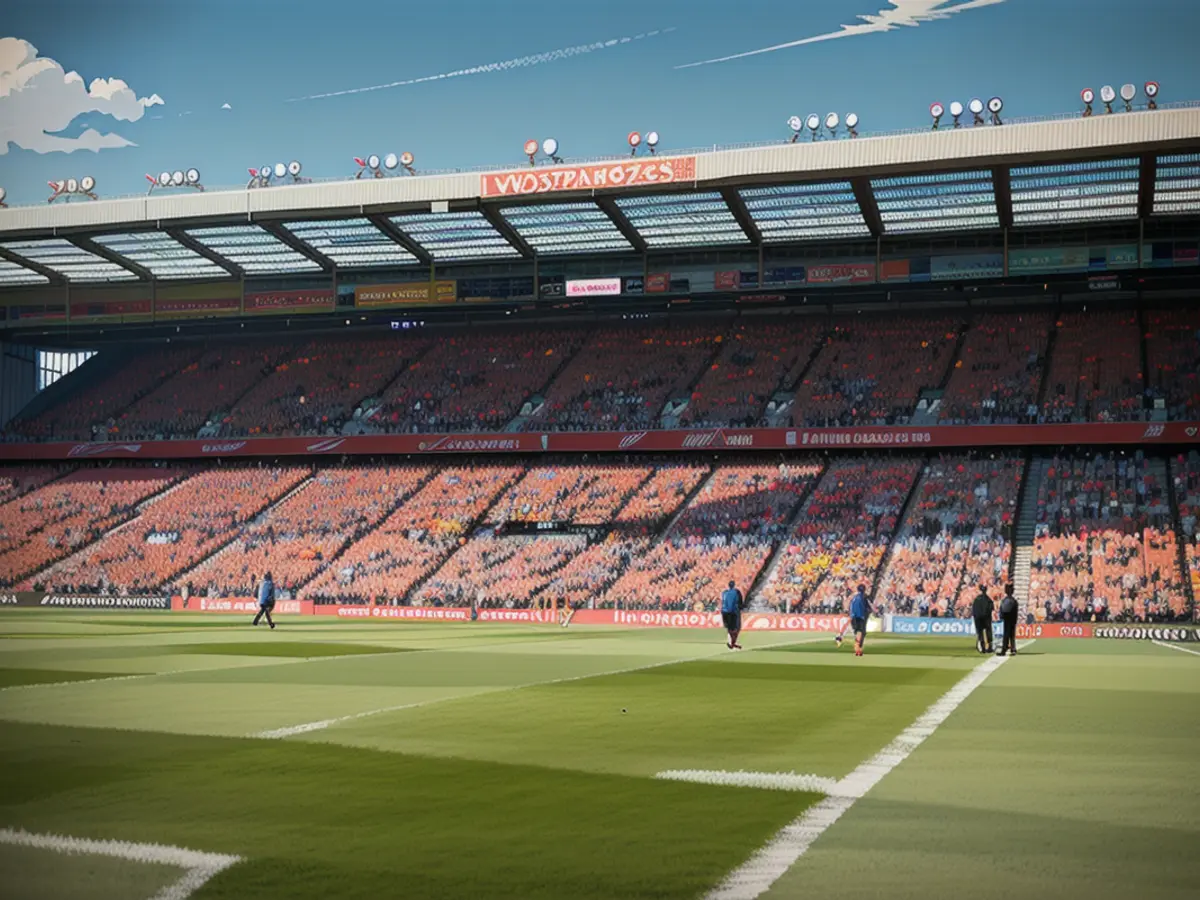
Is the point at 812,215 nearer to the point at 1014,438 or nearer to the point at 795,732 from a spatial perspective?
the point at 1014,438

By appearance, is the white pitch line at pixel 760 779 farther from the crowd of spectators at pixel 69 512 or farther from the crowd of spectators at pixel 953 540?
the crowd of spectators at pixel 69 512

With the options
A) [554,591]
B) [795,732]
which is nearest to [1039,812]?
[795,732]

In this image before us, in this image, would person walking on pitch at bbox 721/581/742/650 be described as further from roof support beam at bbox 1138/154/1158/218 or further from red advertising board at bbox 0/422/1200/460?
red advertising board at bbox 0/422/1200/460

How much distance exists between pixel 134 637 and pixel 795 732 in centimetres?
2585

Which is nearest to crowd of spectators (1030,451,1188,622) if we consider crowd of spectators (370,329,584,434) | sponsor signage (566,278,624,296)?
sponsor signage (566,278,624,296)

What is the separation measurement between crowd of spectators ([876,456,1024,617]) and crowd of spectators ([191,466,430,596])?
28676 millimetres

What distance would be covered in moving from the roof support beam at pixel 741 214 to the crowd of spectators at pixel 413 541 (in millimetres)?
18370

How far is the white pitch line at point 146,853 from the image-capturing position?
8664 millimetres

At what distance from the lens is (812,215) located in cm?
6806

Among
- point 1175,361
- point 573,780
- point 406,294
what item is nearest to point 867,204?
point 1175,361

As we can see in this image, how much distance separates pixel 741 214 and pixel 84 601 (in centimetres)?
3834

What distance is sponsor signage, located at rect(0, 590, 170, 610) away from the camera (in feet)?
216

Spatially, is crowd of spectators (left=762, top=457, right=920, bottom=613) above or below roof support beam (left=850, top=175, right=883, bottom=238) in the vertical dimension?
below

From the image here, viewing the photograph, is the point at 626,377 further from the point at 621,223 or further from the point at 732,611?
the point at 732,611
